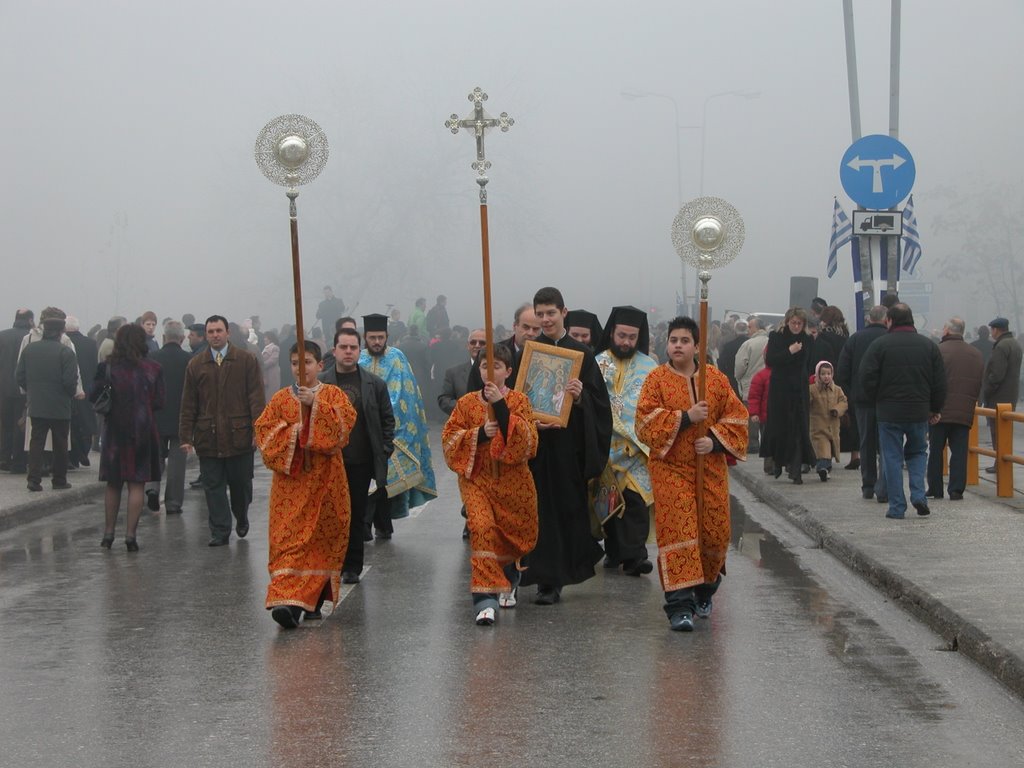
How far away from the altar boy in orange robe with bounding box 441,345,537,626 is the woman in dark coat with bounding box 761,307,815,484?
7.74 metres

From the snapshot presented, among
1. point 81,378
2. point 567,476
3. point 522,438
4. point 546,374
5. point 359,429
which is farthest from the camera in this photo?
point 81,378

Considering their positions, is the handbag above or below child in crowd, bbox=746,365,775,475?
above

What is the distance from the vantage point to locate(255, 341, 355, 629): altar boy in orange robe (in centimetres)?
898

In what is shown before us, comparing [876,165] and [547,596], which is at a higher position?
[876,165]

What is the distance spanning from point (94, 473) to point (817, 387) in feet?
28.6

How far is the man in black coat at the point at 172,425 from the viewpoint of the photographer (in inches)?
623

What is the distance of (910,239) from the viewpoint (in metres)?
19.9

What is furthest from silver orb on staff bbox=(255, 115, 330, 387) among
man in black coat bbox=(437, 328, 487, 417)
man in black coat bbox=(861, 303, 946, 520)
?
man in black coat bbox=(861, 303, 946, 520)

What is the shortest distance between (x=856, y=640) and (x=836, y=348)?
31.8 ft

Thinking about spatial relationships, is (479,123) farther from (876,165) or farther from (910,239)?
(910,239)

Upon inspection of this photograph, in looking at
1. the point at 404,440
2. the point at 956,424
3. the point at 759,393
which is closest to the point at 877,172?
the point at 956,424

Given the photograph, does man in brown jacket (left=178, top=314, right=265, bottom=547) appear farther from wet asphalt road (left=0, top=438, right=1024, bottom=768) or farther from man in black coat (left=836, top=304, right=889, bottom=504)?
man in black coat (left=836, top=304, right=889, bottom=504)

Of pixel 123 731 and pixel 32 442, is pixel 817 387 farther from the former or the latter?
pixel 123 731

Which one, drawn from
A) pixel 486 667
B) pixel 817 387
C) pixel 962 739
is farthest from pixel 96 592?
pixel 817 387
